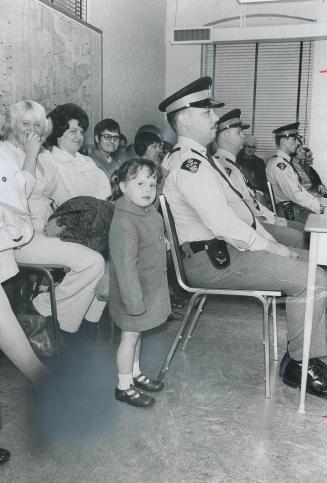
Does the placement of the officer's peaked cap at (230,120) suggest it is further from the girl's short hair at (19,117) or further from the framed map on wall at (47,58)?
the girl's short hair at (19,117)

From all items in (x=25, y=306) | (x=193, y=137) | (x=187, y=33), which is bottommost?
(x=25, y=306)

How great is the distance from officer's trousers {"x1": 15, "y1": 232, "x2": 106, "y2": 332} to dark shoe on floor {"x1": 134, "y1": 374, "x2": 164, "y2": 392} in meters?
0.55

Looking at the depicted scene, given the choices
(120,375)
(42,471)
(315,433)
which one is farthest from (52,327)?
(315,433)

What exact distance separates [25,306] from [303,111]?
506 centimetres

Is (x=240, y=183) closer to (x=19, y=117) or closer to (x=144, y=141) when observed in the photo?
(x=144, y=141)

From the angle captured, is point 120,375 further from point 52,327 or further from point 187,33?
point 187,33

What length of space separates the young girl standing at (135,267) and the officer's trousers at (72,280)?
0.51 meters

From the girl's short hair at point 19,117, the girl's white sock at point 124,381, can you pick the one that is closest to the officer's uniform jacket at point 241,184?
the girl's short hair at point 19,117

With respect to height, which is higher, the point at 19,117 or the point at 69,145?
the point at 19,117

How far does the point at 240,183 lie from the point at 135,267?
5.99 ft

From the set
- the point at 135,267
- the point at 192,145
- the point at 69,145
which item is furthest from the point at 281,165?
the point at 135,267

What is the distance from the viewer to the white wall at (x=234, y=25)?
6.32 m

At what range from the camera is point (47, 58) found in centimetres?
340

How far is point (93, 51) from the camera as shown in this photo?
4172 mm
